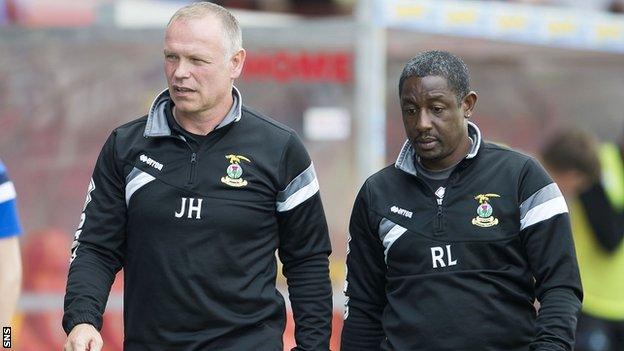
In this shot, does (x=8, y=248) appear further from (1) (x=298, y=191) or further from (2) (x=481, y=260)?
(2) (x=481, y=260)

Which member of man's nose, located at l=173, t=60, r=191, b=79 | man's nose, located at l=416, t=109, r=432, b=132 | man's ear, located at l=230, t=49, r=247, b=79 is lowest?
man's nose, located at l=416, t=109, r=432, b=132

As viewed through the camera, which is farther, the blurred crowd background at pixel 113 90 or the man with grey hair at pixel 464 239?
the blurred crowd background at pixel 113 90

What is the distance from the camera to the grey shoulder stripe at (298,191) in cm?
446

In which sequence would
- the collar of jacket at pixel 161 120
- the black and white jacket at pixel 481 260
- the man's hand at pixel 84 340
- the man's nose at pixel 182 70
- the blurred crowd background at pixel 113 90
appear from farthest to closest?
the blurred crowd background at pixel 113 90 → the collar of jacket at pixel 161 120 → the man's nose at pixel 182 70 → the black and white jacket at pixel 481 260 → the man's hand at pixel 84 340

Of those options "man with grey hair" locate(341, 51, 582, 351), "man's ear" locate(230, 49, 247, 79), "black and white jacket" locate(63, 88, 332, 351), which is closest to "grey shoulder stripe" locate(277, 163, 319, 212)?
"black and white jacket" locate(63, 88, 332, 351)

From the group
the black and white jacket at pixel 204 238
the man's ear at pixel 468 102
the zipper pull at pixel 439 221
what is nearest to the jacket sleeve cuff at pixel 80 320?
the black and white jacket at pixel 204 238

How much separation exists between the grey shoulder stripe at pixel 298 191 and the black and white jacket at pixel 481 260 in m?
0.26

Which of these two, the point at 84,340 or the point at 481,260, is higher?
the point at 481,260

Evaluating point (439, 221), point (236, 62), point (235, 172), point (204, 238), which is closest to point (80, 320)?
point (204, 238)

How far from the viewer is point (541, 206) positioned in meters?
4.25

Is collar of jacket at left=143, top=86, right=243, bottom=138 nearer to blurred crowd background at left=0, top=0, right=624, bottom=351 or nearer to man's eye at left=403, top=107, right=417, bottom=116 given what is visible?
man's eye at left=403, top=107, right=417, bottom=116

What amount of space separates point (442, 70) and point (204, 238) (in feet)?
3.04

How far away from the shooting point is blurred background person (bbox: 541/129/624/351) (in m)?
7.56

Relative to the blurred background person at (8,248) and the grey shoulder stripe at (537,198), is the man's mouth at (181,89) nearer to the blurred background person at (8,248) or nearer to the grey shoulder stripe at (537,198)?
the blurred background person at (8,248)
